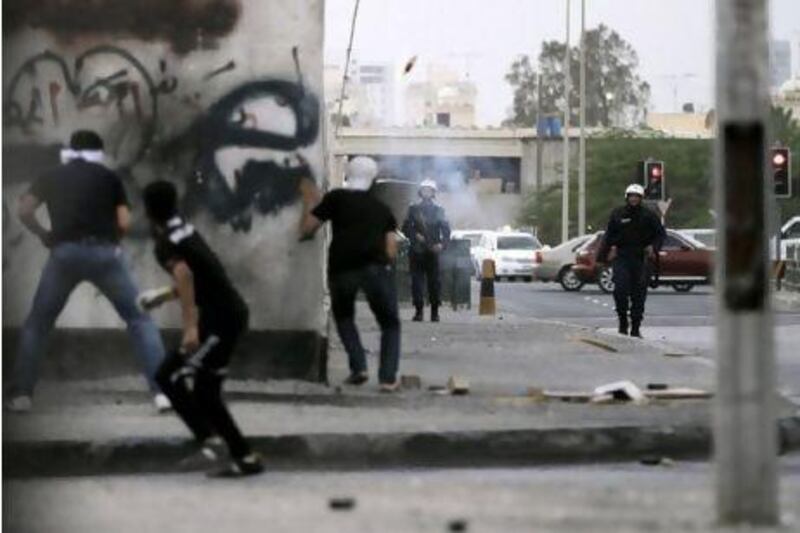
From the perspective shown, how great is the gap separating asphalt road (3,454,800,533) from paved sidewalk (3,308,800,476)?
1.03 feet

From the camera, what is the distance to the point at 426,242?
2403cm

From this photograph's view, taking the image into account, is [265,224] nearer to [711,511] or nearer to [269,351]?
[269,351]

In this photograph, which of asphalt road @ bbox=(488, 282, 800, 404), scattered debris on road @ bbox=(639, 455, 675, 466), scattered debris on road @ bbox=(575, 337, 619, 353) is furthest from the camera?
asphalt road @ bbox=(488, 282, 800, 404)

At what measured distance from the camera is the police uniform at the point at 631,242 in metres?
20.1

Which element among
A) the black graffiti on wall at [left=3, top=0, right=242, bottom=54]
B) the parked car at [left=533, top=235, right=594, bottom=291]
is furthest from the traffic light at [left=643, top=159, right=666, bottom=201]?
the black graffiti on wall at [left=3, top=0, right=242, bottom=54]

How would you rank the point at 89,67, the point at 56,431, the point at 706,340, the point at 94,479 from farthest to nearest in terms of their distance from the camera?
the point at 706,340 < the point at 89,67 < the point at 56,431 < the point at 94,479

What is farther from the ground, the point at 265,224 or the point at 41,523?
the point at 265,224

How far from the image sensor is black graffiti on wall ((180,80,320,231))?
1345cm

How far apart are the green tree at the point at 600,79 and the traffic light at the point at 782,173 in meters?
72.6

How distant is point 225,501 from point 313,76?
187 inches

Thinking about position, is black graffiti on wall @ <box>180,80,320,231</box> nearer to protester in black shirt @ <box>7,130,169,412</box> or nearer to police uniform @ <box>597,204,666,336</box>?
protester in black shirt @ <box>7,130,169,412</box>

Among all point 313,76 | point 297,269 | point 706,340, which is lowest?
point 706,340

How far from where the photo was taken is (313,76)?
13.6 meters

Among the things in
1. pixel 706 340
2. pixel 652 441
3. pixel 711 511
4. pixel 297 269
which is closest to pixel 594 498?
pixel 711 511
